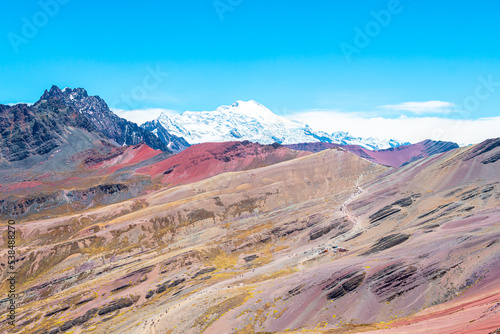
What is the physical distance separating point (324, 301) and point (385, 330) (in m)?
18.4

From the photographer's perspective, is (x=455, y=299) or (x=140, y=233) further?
(x=140, y=233)

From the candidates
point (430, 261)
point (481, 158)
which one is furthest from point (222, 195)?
point (430, 261)

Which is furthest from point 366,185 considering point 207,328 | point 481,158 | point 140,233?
point 207,328

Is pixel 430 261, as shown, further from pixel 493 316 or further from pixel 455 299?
pixel 493 316

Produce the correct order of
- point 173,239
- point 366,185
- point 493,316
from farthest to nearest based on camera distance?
point 366,185
point 173,239
point 493,316

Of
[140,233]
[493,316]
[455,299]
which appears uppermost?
[140,233]

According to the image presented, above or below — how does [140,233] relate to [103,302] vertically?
above

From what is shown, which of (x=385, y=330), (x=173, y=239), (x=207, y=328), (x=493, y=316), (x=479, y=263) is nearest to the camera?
(x=493, y=316)

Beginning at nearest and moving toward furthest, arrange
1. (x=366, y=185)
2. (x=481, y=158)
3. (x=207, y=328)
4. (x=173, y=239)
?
1. (x=207, y=328)
2. (x=481, y=158)
3. (x=173, y=239)
4. (x=366, y=185)

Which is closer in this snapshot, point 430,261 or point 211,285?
point 430,261

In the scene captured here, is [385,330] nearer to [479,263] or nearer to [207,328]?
[479,263]

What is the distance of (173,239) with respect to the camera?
529ft

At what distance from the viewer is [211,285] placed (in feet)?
323

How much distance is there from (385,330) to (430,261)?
23740mm
